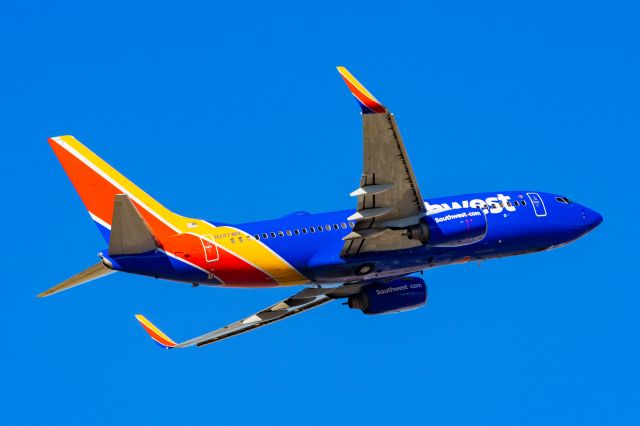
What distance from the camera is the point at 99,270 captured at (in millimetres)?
53281

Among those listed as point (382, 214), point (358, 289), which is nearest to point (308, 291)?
point (358, 289)

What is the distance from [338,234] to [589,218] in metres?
14.2

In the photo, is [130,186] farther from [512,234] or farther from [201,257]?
[512,234]

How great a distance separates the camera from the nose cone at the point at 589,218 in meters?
62.8

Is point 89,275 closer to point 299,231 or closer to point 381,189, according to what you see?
point 299,231

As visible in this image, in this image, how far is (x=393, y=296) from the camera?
62156 mm

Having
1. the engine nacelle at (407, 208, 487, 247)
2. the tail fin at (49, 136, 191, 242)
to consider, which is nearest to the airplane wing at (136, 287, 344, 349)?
the engine nacelle at (407, 208, 487, 247)

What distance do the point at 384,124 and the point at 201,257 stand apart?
11.2m

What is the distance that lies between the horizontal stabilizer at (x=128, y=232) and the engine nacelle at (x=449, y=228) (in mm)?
11878

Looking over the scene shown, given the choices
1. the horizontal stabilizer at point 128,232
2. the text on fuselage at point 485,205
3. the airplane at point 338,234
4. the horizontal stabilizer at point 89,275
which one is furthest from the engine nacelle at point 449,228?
the horizontal stabilizer at point 89,275

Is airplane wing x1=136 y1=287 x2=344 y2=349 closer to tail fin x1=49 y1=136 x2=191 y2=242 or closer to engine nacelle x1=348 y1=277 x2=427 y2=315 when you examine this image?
engine nacelle x1=348 y1=277 x2=427 y2=315

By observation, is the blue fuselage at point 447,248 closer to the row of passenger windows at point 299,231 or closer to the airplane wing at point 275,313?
the row of passenger windows at point 299,231

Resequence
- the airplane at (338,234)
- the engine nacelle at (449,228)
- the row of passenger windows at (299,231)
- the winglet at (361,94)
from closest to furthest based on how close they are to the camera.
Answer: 1. the winglet at (361,94)
2. the airplane at (338,234)
3. the engine nacelle at (449,228)
4. the row of passenger windows at (299,231)

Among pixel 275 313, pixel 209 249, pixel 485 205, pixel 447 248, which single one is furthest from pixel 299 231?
pixel 485 205
